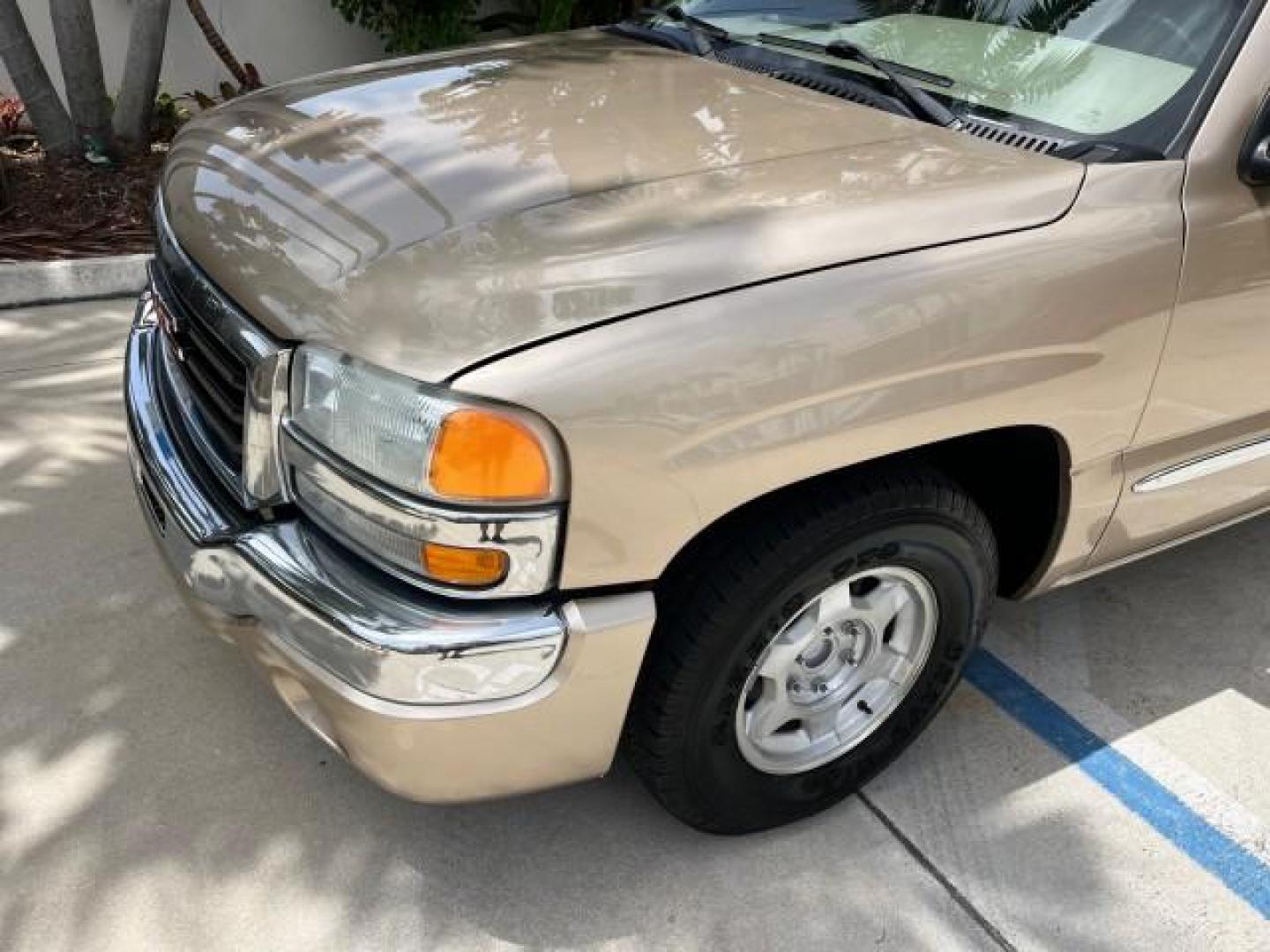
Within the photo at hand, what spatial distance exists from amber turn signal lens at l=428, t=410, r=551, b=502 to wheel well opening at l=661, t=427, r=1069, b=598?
380 millimetres

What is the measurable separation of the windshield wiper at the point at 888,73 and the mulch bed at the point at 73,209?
2930mm

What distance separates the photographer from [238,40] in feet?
21.1

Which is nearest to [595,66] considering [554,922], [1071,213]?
[1071,213]

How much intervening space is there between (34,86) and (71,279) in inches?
38.5

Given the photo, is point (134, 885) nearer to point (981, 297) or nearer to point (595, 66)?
point (981, 297)

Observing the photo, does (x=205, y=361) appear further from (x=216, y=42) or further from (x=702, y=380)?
(x=216, y=42)

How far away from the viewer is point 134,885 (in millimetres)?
2229

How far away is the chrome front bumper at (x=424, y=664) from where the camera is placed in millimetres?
1801

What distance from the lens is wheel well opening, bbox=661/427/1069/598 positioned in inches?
80.0

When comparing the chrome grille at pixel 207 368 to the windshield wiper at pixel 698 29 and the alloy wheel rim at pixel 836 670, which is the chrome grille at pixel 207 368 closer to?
the alloy wheel rim at pixel 836 670

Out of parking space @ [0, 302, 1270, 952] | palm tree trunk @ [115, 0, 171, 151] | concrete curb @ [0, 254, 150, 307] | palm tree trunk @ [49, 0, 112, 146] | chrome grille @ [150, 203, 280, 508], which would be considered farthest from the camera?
palm tree trunk @ [115, 0, 171, 151]

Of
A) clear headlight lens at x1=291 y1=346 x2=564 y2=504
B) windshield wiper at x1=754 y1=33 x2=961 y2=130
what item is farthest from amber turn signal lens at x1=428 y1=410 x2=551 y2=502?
windshield wiper at x1=754 y1=33 x2=961 y2=130

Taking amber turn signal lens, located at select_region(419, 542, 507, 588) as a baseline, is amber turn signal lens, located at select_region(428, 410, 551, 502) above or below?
above

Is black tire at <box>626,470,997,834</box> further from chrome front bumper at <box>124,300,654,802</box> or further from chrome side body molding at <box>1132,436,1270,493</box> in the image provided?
chrome side body molding at <box>1132,436,1270,493</box>
